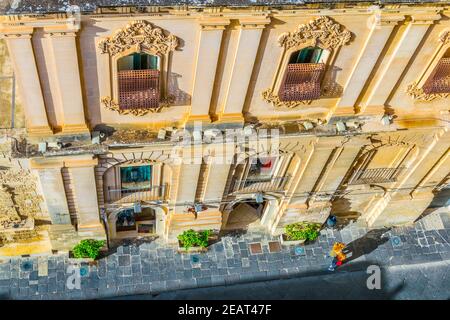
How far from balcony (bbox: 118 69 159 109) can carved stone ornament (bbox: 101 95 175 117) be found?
2.55ft

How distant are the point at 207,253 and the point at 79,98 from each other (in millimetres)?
14356

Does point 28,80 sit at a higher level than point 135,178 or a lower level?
higher

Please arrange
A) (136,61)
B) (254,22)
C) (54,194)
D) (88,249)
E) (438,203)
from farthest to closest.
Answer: (438,203)
(88,249)
(54,194)
(136,61)
(254,22)

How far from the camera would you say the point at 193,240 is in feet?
106

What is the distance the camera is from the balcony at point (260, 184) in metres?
30.5

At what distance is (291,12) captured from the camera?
69.0 feet

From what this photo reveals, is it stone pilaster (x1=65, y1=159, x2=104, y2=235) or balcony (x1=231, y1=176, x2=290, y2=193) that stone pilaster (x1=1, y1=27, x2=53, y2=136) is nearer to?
stone pilaster (x1=65, y1=159, x2=104, y2=235)

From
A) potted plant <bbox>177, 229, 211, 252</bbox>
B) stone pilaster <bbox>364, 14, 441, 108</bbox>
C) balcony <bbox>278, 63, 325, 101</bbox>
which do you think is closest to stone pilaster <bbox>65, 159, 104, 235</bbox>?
potted plant <bbox>177, 229, 211, 252</bbox>

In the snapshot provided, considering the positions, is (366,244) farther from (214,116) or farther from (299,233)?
(214,116)

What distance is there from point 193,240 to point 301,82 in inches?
488

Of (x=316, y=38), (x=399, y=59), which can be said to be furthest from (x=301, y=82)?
(x=399, y=59)

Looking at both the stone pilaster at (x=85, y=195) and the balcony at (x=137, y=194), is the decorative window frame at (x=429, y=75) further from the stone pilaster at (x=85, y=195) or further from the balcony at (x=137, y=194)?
the stone pilaster at (x=85, y=195)
